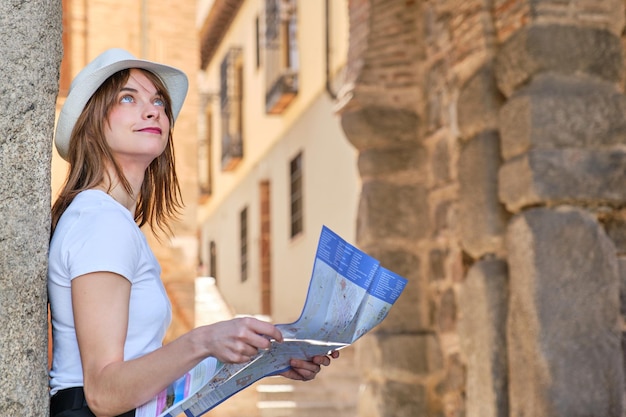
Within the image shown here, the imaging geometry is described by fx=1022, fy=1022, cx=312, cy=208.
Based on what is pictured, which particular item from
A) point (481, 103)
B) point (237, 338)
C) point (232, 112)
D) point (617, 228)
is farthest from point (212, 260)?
point (237, 338)

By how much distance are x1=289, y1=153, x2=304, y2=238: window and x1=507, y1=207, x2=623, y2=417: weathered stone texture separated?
8583mm

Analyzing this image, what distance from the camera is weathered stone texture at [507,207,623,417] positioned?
13.3 feet

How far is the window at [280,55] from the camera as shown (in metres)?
12.7

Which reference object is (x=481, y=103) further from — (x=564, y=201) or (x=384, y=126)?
(x=384, y=126)

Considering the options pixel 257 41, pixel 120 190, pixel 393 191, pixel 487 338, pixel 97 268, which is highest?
pixel 257 41

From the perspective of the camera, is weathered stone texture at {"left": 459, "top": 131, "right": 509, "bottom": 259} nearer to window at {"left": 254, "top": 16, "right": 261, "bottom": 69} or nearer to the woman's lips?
the woman's lips

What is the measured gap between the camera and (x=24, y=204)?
4.99 ft

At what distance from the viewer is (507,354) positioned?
447cm

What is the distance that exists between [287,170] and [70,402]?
12.1 m

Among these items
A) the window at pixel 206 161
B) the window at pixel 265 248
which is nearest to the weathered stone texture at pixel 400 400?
the window at pixel 265 248

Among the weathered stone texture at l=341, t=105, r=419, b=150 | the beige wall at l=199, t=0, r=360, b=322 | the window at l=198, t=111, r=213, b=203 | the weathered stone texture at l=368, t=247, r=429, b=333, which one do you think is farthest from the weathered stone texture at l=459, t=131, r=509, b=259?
the window at l=198, t=111, r=213, b=203

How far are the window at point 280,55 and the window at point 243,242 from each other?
11.9ft

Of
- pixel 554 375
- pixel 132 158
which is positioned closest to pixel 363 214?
pixel 554 375

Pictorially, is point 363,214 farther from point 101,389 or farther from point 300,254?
point 300,254
